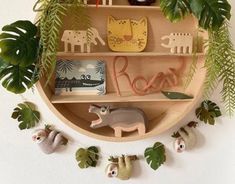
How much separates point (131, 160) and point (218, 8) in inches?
30.2

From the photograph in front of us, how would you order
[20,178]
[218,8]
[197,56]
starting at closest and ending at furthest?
[218,8]
[197,56]
[20,178]

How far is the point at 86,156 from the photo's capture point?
52.4 inches

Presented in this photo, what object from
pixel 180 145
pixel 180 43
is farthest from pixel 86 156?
pixel 180 43

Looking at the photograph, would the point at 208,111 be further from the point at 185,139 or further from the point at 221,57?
the point at 221,57

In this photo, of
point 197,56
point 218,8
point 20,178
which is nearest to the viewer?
point 218,8

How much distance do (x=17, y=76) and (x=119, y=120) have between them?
0.45 meters

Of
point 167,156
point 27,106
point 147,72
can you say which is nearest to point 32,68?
point 27,106

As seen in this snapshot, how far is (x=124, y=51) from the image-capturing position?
4.03 feet

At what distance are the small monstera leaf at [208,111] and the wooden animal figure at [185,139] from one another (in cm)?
7

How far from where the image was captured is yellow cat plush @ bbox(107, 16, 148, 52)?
1234mm

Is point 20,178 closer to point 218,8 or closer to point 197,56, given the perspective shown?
point 197,56

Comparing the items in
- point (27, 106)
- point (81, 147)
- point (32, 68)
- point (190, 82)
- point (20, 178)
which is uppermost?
point (32, 68)

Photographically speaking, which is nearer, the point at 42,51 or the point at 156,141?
the point at 42,51

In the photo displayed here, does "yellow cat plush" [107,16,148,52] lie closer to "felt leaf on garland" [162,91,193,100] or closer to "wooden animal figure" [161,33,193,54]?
"wooden animal figure" [161,33,193,54]
